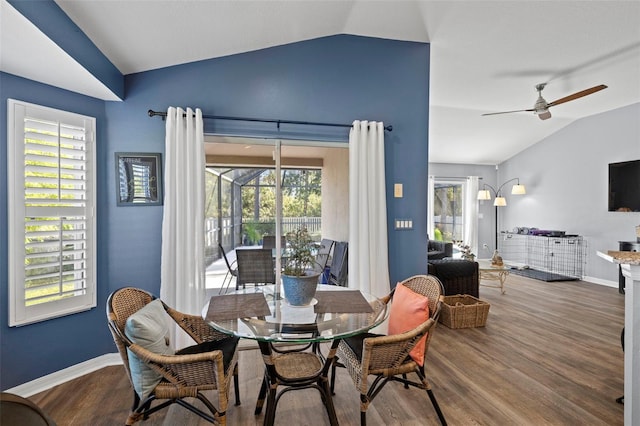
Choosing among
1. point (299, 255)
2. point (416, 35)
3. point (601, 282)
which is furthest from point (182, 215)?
point (601, 282)

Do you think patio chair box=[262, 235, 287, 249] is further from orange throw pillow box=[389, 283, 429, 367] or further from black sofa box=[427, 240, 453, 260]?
black sofa box=[427, 240, 453, 260]

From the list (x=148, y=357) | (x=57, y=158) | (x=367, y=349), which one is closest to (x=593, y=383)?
(x=367, y=349)

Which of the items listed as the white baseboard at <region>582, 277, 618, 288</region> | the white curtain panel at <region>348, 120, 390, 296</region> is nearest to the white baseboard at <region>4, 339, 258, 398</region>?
the white curtain panel at <region>348, 120, 390, 296</region>

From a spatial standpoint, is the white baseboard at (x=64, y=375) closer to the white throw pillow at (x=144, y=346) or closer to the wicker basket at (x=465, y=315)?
the white throw pillow at (x=144, y=346)

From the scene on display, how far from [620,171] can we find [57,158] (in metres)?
7.68

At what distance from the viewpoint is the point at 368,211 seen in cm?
350

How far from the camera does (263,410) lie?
2.33 meters

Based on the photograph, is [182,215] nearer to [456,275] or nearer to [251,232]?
[251,232]

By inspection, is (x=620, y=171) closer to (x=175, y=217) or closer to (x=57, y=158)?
(x=175, y=217)

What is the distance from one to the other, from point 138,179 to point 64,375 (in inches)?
66.7

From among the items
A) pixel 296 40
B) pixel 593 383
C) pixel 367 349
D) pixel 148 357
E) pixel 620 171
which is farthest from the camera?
pixel 620 171

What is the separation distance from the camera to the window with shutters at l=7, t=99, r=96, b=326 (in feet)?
8.07

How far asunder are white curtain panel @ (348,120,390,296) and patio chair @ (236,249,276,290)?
860 millimetres

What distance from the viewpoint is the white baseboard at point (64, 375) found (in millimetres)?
2500
